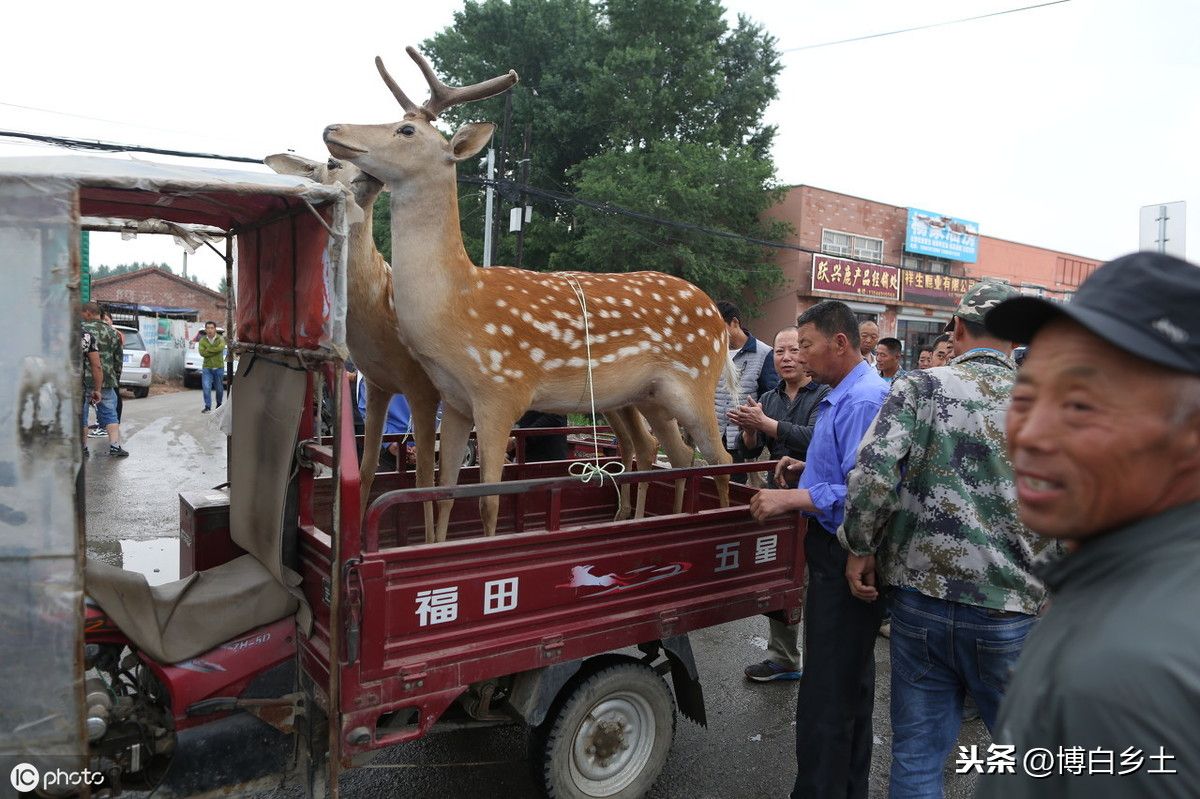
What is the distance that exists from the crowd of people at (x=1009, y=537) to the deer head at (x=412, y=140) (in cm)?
180

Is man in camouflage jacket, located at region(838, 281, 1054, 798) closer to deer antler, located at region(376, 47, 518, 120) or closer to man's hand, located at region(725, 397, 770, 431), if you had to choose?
man's hand, located at region(725, 397, 770, 431)

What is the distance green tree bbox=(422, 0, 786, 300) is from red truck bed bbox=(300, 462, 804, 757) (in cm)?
1857

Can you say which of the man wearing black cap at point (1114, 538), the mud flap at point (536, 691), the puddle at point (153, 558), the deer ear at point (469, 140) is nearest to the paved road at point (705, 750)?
the puddle at point (153, 558)

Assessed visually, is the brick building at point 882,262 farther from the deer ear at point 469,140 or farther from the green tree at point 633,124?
the deer ear at point 469,140

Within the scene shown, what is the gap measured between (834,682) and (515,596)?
124 centimetres

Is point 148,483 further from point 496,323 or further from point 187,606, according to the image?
point 187,606

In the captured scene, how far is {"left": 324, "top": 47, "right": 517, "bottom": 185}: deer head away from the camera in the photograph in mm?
3301

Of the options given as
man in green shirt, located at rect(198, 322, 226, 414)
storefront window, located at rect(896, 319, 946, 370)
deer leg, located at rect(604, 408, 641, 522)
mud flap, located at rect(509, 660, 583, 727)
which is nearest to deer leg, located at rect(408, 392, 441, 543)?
deer leg, located at rect(604, 408, 641, 522)

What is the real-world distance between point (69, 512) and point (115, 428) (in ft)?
32.6

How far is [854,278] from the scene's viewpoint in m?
24.5

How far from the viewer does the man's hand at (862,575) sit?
2611 mm

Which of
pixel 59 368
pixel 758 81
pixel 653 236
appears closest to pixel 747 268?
pixel 653 236

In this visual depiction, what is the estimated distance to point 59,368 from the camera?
6.64 feet

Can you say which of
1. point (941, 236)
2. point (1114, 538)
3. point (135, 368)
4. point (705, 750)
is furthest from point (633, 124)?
point (1114, 538)
